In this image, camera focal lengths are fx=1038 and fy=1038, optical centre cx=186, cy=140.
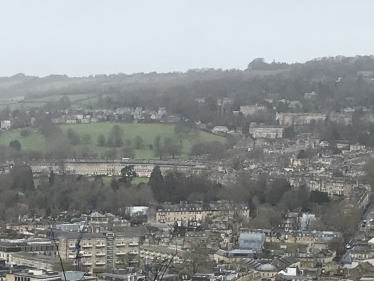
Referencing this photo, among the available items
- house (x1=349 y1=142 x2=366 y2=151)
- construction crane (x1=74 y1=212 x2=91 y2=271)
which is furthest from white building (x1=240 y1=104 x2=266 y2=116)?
construction crane (x1=74 y1=212 x2=91 y2=271)

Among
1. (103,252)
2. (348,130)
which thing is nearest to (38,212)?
(103,252)

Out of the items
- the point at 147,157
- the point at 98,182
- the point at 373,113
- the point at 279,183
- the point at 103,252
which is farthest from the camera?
the point at 373,113

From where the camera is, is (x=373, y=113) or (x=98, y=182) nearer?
(x=98, y=182)

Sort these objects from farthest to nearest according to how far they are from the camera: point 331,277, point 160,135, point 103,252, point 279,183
Result: point 160,135
point 279,183
point 103,252
point 331,277

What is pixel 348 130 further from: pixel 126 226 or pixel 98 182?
pixel 126 226

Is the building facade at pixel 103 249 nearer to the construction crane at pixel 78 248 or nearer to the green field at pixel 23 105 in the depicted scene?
the construction crane at pixel 78 248

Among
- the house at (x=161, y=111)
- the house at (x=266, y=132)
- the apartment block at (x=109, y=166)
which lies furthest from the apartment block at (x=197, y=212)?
the house at (x=161, y=111)

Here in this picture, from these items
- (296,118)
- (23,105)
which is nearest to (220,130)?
(296,118)
